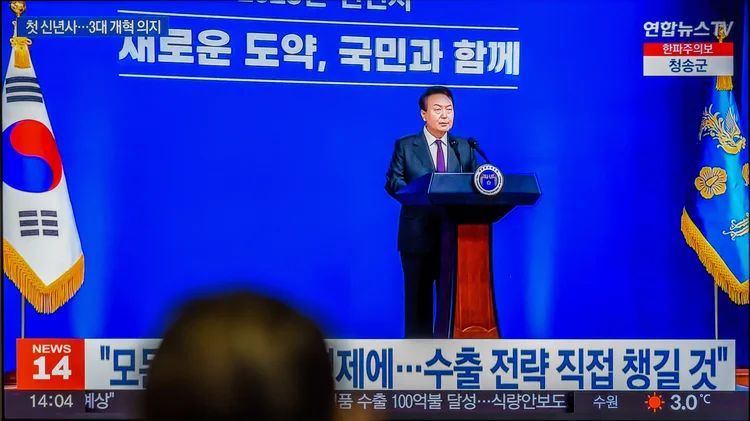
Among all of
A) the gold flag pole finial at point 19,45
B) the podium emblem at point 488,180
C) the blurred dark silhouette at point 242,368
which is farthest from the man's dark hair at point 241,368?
the gold flag pole finial at point 19,45

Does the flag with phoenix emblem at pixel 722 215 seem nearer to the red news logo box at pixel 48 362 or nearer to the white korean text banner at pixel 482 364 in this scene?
the white korean text banner at pixel 482 364

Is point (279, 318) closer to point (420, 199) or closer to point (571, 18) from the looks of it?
point (420, 199)

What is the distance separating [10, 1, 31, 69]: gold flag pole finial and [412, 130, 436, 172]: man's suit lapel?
1.34 metres

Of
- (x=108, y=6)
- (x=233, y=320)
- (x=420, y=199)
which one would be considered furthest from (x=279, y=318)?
(x=108, y=6)

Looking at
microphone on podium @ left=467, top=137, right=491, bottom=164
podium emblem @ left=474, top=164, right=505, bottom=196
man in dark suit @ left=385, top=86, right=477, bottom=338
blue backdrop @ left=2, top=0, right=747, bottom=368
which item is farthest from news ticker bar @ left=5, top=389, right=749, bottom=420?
microphone on podium @ left=467, top=137, right=491, bottom=164

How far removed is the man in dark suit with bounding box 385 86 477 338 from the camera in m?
2.54

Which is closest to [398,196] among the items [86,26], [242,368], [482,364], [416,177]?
[416,177]

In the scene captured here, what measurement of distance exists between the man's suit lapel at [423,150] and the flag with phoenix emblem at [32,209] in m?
1.19

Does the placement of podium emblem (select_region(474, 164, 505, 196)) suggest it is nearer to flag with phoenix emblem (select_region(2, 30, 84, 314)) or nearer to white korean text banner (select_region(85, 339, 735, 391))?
white korean text banner (select_region(85, 339, 735, 391))

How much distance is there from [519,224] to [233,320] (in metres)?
1.95

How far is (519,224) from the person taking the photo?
8.37 ft

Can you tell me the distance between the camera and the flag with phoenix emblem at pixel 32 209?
2.51m

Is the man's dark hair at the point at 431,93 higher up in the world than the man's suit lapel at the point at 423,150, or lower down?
higher up

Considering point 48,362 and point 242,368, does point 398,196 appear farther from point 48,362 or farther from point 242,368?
point 242,368
